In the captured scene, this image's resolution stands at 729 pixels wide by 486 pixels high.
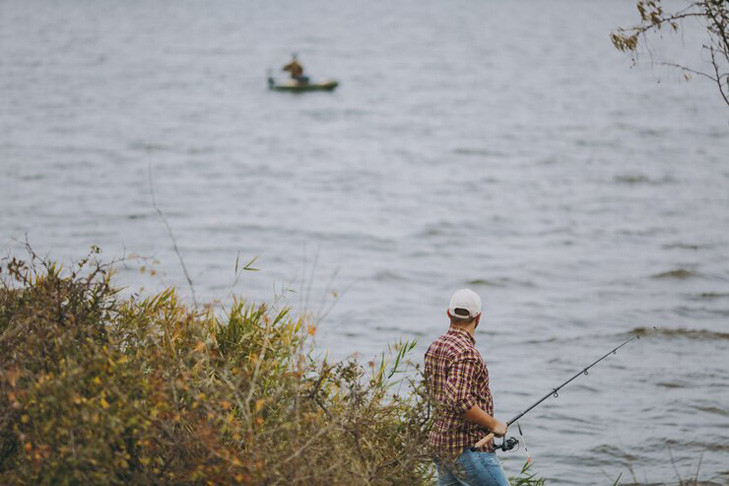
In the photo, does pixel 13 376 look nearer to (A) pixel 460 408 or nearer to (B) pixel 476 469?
(A) pixel 460 408

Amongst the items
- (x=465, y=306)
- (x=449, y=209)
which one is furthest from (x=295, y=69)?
(x=465, y=306)

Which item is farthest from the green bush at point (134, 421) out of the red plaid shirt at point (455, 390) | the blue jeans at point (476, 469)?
the blue jeans at point (476, 469)

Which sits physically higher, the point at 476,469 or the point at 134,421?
the point at 134,421

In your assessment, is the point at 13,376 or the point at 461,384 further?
the point at 461,384

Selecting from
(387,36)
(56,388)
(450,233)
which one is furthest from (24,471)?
(387,36)

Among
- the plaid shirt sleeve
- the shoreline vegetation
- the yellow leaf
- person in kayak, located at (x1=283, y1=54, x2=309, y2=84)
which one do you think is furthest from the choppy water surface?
the yellow leaf

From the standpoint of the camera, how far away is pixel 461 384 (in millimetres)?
6586

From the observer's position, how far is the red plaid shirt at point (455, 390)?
660cm

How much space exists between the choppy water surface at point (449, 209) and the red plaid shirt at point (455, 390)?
2.82m

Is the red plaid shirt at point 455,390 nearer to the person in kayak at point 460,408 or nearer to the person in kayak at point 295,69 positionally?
the person in kayak at point 460,408

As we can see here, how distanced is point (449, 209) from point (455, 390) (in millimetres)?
21686

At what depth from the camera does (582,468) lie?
1088 cm

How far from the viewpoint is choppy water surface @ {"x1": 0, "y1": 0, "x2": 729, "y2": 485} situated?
13844mm

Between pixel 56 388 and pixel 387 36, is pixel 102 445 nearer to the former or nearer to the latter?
pixel 56 388
